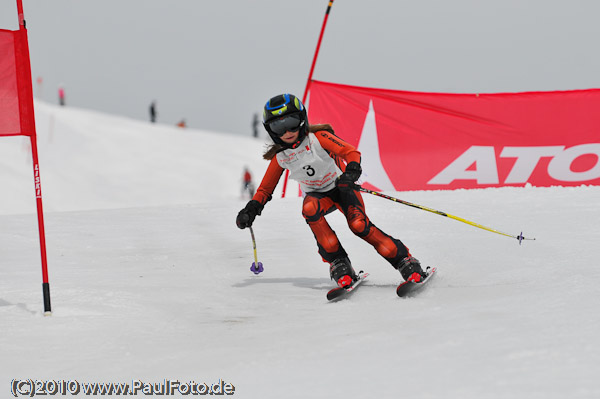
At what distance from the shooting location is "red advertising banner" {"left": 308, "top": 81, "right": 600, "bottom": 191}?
877 cm

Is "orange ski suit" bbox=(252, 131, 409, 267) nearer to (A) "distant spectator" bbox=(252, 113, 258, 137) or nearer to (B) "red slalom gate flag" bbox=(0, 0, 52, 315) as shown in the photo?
(B) "red slalom gate flag" bbox=(0, 0, 52, 315)

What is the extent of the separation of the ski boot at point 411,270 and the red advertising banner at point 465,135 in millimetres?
4599

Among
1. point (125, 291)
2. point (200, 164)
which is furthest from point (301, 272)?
point (200, 164)

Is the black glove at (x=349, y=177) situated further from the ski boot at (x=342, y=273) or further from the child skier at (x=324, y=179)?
the ski boot at (x=342, y=273)

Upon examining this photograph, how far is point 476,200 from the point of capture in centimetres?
774

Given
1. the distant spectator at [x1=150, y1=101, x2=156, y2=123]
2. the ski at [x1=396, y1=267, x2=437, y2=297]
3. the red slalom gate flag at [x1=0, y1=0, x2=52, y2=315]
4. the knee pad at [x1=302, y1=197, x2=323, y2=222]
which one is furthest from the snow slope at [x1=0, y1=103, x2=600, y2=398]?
the distant spectator at [x1=150, y1=101, x2=156, y2=123]

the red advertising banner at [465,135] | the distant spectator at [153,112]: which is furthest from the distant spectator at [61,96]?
the red advertising banner at [465,135]

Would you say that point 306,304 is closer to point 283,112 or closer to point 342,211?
point 342,211

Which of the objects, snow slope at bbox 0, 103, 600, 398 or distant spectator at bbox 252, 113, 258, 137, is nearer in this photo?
snow slope at bbox 0, 103, 600, 398

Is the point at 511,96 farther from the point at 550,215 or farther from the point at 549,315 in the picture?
the point at 549,315

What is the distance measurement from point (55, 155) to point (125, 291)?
2161cm

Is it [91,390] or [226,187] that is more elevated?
[91,390]

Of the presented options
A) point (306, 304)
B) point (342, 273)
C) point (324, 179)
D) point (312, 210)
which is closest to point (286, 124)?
point (324, 179)

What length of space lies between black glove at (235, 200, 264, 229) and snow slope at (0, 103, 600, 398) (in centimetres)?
49
